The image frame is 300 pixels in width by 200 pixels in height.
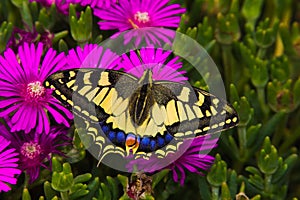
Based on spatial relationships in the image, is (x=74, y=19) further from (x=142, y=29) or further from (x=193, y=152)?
(x=193, y=152)

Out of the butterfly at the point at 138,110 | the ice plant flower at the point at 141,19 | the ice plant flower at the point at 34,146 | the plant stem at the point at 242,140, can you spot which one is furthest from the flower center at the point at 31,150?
the plant stem at the point at 242,140

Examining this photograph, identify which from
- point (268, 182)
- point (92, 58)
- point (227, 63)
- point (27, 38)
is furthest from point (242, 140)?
point (27, 38)

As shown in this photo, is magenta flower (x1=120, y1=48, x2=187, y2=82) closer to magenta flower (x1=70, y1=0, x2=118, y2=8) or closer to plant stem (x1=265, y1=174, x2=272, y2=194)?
magenta flower (x1=70, y1=0, x2=118, y2=8)

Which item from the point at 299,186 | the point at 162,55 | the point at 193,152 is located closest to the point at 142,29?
the point at 162,55

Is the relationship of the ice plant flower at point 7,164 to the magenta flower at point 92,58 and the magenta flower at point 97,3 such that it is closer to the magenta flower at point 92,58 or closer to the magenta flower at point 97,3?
the magenta flower at point 92,58

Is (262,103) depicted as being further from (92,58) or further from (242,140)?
(92,58)

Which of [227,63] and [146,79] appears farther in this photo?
[227,63]
